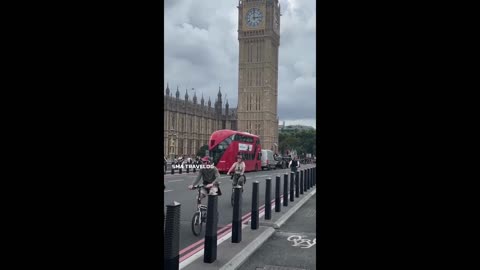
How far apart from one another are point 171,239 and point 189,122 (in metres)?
61.8

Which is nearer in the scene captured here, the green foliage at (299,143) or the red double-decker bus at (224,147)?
the red double-decker bus at (224,147)

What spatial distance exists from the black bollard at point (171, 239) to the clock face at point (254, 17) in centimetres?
7067

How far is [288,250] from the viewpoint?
4738mm

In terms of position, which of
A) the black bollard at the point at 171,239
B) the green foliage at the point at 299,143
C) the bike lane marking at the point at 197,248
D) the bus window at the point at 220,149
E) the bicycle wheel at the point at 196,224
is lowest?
the bike lane marking at the point at 197,248

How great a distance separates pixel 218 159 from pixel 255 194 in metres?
15.8

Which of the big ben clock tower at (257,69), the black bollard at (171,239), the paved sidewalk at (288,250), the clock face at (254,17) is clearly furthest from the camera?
the clock face at (254,17)

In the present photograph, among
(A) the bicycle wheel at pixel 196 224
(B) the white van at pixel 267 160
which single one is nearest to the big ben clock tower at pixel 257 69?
(B) the white van at pixel 267 160

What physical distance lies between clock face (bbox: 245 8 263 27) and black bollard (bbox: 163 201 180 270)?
70.7 meters

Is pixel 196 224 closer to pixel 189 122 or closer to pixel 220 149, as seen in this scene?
pixel 220 149

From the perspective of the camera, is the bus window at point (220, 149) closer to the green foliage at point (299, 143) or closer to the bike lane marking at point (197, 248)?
the bike lane marking at point (197, 248)

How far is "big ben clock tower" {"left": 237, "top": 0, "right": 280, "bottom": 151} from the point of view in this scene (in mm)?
68562

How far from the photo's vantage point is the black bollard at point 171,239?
3.17 metres

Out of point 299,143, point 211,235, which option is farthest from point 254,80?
point 211,235

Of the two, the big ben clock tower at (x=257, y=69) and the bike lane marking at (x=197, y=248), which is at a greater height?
the big ben clock tower at (x=257, y=69)
